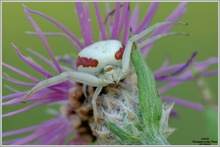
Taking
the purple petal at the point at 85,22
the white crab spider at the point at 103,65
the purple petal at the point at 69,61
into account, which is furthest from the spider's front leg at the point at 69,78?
the purple petal at the point at 69,61

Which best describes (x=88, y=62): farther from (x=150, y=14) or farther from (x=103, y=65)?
(x=150, y=14)

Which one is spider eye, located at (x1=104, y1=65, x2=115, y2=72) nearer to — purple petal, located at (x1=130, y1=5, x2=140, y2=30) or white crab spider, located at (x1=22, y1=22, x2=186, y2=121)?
white crab spider, located at (x1=22, y1=22, x2=186, y2=121)

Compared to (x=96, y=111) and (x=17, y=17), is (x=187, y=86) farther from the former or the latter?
(x=96, y=111)

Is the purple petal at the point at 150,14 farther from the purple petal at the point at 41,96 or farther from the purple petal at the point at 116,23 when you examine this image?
the purple petal at the point at 41,96

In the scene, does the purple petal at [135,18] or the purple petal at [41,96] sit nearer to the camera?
the purple petal at [41,96]

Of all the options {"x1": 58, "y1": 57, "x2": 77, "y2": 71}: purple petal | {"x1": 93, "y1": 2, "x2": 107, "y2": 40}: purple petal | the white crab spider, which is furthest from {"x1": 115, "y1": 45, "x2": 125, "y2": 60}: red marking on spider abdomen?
{"x1": 58, "y1": 57, "x2": 77, "y2": 71}: purple petal
